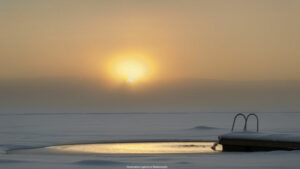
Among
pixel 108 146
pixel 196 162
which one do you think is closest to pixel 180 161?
pixel 196 162

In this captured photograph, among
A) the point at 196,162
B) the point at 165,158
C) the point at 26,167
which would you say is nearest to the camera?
the point at 26,167

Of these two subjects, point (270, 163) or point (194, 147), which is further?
point (194, 147)

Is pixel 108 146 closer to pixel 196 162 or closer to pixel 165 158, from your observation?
pixel 165 158

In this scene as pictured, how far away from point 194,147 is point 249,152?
3170mm

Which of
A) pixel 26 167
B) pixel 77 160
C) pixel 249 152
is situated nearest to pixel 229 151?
pixel 249 152

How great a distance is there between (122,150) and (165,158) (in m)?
4.18

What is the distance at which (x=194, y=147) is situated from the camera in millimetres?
22641

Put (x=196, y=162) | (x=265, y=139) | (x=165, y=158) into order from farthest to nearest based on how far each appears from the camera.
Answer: (x=265, y=139) → (x=165, y=158) → (x=196, y=162)

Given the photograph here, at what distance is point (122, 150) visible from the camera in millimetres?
21359

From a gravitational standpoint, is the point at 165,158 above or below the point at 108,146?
below

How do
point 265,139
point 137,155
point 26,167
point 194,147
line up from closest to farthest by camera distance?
point 26,167 < point 137,155 < point 265,139 < point 194,147

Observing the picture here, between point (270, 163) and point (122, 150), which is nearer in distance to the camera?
point (270, 163)

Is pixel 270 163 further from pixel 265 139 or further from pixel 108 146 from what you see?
pixel 108 146

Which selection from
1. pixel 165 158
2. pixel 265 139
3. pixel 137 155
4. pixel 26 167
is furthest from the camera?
pixel 265 139
